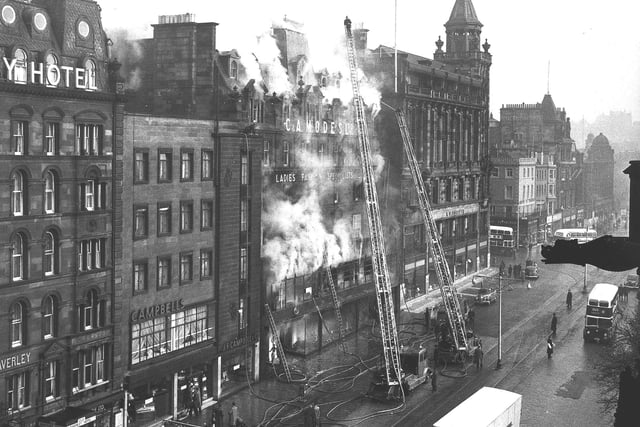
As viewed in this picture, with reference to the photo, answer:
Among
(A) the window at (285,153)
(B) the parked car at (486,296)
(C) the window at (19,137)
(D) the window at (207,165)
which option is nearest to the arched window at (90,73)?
(C) the window at (19,137)

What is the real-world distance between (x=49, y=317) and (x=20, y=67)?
11291mm

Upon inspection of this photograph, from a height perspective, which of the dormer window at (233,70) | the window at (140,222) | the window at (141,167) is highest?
the dormer window at (233,70)

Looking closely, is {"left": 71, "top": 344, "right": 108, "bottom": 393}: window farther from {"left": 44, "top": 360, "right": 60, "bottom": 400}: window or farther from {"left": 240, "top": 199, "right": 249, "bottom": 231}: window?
{"left": 240, "top": 199, "right": 249, "bottom": 231}: window

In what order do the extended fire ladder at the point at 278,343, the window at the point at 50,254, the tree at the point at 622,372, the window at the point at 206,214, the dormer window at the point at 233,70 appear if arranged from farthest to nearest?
the dormer window at the point at 233,70 < the extended fire ladder at the point at 278,343 < the window at the point at 206,214 < the window at the point at 50,254 < the tree at the point at 622,372

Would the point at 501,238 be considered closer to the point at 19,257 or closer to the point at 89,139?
the point at 89,139

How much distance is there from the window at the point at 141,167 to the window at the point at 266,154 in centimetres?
1245

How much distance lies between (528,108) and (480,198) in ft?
168

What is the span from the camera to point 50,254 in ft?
122

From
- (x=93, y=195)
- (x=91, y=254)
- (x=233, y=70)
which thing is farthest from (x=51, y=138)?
(x=233, y=70)

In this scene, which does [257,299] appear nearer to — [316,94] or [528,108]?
[316,94]

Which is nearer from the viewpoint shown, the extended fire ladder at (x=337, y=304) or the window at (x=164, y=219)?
the window at (x=164, y=219)

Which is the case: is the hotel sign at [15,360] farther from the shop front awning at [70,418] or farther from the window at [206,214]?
the window at [206,214]

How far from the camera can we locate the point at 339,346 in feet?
197

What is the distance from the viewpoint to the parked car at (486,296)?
7812cm
